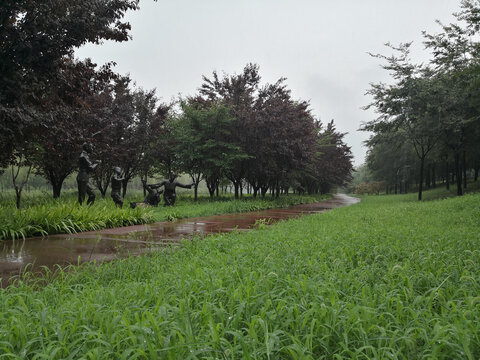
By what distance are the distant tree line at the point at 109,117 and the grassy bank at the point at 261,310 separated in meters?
5.09

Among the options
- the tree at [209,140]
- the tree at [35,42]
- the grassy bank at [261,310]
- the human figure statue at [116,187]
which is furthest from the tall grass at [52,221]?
the tree at [209,140]

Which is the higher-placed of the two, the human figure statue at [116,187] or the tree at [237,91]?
the tree at [237,91]

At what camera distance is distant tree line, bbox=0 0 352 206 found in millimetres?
6105

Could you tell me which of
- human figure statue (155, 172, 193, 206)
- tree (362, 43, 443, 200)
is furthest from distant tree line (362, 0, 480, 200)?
human figure statue (155, 172, 193, 206)

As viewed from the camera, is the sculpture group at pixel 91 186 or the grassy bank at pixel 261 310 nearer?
the grassy bank at pixel 261 310

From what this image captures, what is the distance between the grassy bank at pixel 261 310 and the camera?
1.58 meters

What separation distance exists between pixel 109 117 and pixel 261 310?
18015mm

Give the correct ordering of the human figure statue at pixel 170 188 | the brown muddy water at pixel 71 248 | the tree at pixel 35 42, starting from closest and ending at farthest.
Result: the brown muddy water at pixel 71 248
the tree at pixel 35 42
the human figure statue at pixel 170 188

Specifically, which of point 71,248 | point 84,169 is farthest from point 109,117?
point 71,248

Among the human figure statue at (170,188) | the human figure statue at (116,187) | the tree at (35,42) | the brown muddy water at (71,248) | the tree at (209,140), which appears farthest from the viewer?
the tree at (209,140)

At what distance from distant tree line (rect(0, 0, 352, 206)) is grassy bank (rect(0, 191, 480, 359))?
5088 mm

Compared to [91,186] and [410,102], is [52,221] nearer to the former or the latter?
[91,186]

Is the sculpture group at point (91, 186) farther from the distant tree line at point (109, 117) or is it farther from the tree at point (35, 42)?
the tree at point (35, 42)

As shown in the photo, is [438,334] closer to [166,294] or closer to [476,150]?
[166,294]
